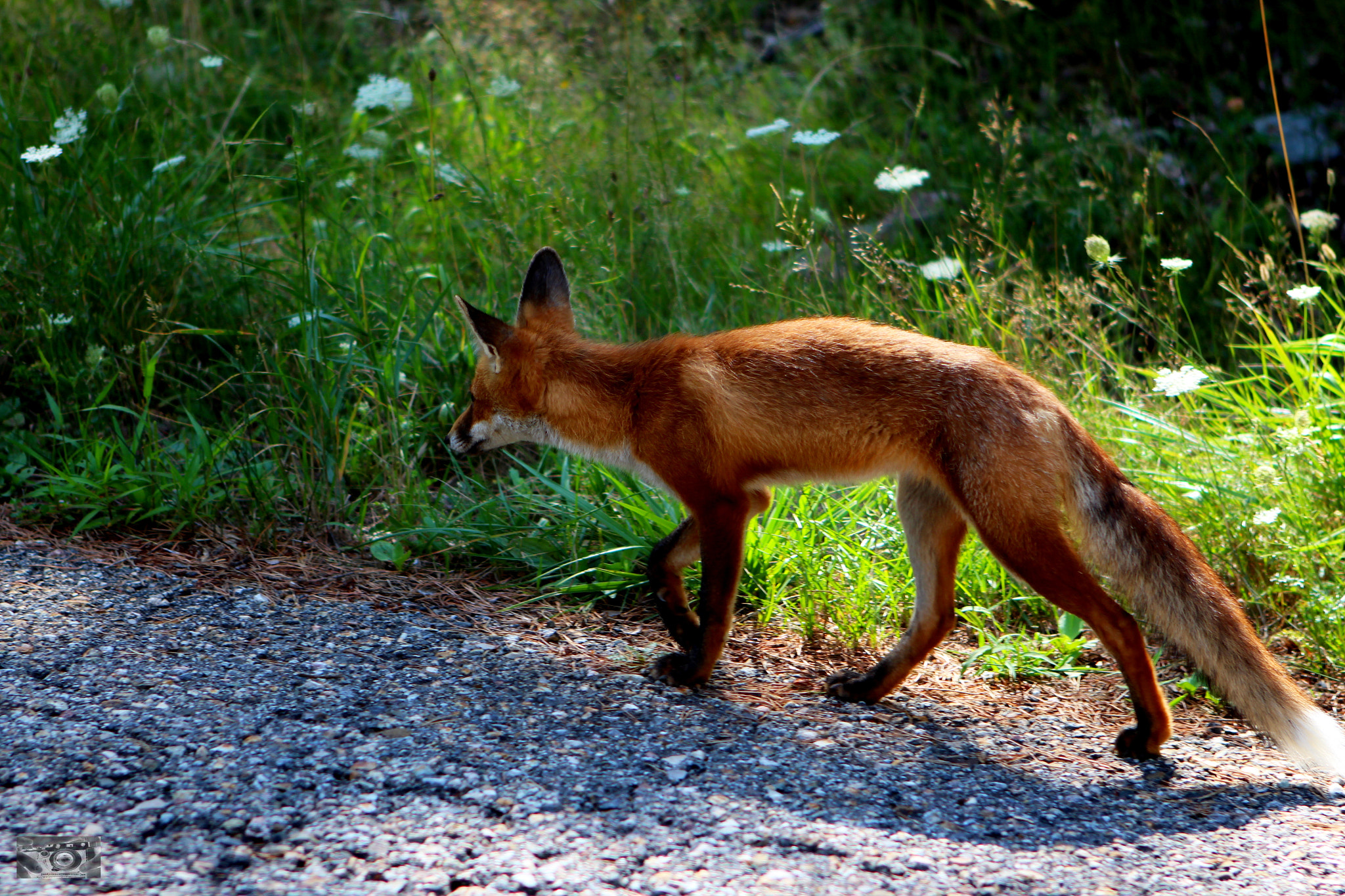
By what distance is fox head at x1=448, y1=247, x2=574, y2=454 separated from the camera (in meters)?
3.71

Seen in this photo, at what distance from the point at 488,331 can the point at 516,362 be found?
5.5 inches

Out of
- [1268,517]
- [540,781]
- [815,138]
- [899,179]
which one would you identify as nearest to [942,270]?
[899,179]

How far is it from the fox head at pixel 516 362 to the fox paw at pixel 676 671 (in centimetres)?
90

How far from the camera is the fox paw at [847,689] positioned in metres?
3.35

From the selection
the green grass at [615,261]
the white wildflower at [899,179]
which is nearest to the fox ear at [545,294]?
the green grass at [615,261]

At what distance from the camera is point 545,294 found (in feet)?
12.7

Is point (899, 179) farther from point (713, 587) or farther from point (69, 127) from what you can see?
point (69, 127)

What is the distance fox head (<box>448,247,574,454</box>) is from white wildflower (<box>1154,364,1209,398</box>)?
207 cm

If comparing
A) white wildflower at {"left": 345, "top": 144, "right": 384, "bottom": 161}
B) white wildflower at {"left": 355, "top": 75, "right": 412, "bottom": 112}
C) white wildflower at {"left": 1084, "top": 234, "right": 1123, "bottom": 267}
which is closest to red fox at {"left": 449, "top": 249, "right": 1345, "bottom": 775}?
white wildflower at {"left": 1084, "top": 234, "right": 1123, "bottom": 267}

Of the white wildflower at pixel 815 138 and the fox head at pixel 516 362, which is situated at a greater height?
the white wildflower at pixel 815 138

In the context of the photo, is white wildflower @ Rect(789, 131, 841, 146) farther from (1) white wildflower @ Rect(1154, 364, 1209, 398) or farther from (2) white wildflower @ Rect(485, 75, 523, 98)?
(1) white wildflower @ Rect(1154, 364, 1209, 398)

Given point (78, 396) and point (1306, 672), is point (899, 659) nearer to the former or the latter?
point (1306, 672)

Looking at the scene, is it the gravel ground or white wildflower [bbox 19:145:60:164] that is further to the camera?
white wildflower [bbox 19:145:60:164]

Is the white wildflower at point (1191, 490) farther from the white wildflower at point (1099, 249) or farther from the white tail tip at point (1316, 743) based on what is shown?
the white tail tip at point (1316, 743)
